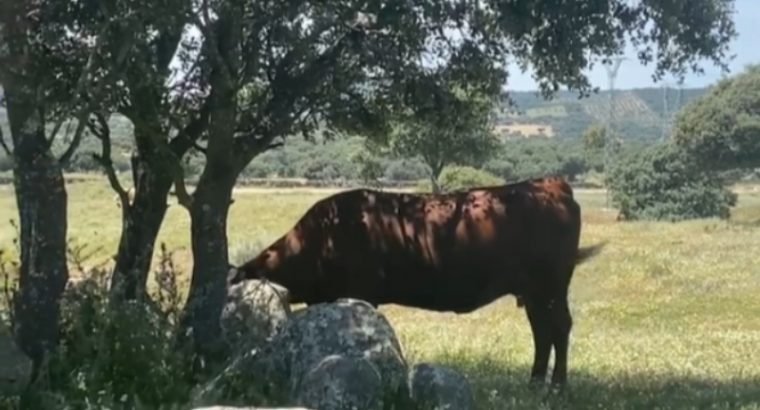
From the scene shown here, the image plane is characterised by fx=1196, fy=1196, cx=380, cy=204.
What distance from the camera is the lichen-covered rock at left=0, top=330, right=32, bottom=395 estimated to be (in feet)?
31.9

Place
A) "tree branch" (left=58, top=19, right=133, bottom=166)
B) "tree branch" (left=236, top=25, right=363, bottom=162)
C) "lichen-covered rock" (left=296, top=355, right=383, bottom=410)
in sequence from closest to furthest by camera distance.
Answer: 1. "lichen-covered rock" (left=296, top=355, right=383, bottom=410)
2. "tree branch" (left=58, top=19, right=133, bottom=166)
3. "tree branch" (left=236, top=25, right=363, bottom=162)

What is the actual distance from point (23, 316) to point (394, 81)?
5206mm

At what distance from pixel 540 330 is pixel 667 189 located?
68.5 meters

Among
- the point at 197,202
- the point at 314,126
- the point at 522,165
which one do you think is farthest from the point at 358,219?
the point at 522,165

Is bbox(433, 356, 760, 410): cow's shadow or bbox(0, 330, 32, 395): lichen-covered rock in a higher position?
bbox(0, 330, 32, 395): lichen-covered rock

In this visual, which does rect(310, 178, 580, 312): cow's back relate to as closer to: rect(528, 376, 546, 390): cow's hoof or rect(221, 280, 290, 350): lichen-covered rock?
rect(528, 376, 546, 390): cow's hoof

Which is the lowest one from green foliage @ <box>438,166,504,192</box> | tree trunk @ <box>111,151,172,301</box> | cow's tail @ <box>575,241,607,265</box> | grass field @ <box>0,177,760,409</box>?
grass field @ <box>0,177,760,409</box>

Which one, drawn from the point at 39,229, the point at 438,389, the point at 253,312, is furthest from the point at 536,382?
the point at 39,229

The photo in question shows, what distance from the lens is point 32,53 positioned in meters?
10.9

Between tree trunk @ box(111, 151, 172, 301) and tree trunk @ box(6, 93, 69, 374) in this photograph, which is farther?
tree trunk @ box(111, 151, 172, 301)

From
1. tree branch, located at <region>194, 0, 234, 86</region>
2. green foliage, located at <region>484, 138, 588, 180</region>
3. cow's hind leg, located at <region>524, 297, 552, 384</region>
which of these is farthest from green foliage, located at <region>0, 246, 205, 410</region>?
green foliage, located at <region>484, 138, 588, 180</region>

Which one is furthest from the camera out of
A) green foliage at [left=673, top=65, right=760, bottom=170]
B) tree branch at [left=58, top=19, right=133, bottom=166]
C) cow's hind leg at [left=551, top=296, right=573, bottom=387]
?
green foliage at [left=673, top=65, right=760, bottom=170]

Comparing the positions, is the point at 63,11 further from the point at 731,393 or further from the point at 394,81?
the point at 731,393

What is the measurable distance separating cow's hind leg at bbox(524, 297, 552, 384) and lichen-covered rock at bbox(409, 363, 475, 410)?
4.19 m
